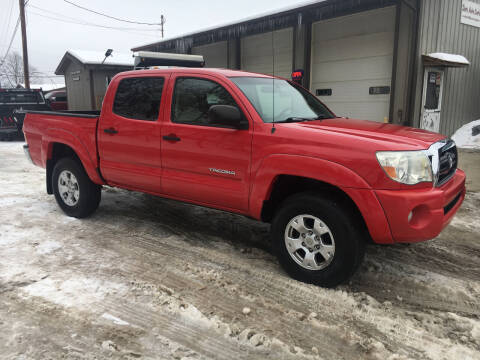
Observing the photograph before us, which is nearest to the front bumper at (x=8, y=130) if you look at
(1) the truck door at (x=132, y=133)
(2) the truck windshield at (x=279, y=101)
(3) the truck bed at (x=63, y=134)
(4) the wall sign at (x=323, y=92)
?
(3) the truck bed at (x=63, y=134)

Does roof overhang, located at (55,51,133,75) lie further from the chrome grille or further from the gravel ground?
the chrome grille

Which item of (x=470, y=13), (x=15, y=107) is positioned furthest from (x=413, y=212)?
(x=15, y=107)

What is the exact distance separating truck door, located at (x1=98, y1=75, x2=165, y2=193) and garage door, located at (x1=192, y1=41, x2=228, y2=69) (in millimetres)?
10926

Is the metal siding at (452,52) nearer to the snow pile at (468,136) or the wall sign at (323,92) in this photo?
the snow pile at (468,136)

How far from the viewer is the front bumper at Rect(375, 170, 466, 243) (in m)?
2.85

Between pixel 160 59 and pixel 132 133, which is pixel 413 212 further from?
pixel 160 59

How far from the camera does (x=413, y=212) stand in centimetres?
294

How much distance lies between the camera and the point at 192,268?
12.1 feet

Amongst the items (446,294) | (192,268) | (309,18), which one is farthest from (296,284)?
(309,18)

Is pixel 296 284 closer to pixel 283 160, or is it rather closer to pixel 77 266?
pixel 283 160

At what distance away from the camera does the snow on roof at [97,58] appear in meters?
22.0

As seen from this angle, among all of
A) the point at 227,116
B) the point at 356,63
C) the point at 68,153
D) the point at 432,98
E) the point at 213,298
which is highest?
the point at 356,63

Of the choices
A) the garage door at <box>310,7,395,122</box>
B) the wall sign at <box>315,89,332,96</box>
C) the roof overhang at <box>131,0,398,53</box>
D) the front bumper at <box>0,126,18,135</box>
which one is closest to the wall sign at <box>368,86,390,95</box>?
the garage door at <box>310,7,395,122</box>

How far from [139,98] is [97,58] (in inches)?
824
